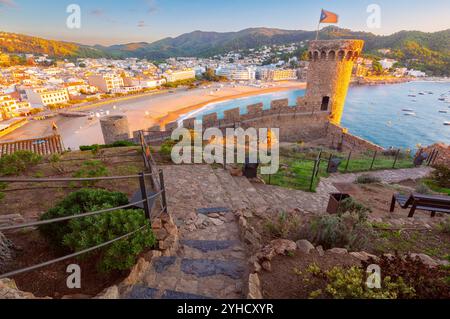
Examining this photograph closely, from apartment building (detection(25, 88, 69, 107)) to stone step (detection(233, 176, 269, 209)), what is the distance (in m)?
60.6

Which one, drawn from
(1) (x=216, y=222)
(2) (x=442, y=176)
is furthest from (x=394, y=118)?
(1) (x=216, y=222)

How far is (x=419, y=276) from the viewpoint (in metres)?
2.31

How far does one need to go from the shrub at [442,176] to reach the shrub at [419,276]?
8.45 meters

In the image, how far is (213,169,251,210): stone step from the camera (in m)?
5.55

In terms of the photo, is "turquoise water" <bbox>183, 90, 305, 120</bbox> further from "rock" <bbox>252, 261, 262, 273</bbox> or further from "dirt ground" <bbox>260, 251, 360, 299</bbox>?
"rock" <bbox>252, 261, 262, 273</bbox>

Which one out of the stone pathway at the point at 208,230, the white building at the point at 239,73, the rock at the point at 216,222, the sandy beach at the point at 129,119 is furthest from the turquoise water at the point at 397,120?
the white building at the point at 239,73

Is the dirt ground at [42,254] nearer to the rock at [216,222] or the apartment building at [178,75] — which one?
the rock at [216,222]

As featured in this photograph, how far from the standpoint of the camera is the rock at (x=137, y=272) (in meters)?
2.37

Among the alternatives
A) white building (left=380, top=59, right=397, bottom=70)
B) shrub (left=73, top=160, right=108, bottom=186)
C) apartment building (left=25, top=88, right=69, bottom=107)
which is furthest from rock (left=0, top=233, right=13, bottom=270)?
white building (left=380, top=59, right=397, bottom=70)

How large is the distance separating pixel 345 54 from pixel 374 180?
10.3 metres

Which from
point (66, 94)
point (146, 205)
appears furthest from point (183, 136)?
point (66, 94)

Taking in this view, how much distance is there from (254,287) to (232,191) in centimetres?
399

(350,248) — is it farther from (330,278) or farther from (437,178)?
(437,178)

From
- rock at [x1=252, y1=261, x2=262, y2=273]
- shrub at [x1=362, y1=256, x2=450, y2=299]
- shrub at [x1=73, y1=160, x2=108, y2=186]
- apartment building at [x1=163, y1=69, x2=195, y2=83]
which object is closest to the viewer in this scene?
shrub at [x1=362, y1=256, x2=450, y2=299]
